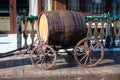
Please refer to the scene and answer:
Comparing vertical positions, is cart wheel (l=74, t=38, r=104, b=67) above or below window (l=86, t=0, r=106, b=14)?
below

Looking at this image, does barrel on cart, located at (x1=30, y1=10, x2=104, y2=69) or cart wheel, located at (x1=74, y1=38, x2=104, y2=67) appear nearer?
barrel on cart, located at (x1=30, y1=10, x2=104, y2=69)

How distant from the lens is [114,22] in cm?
1023

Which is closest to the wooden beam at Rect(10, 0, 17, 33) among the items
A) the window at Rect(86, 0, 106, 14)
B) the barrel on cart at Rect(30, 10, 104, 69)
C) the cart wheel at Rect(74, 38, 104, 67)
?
the window at Rect(86, 0, 106, 14)

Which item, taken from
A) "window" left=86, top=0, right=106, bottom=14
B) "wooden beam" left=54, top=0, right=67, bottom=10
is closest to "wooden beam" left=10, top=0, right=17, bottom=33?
"wooden beam" left=54, top=0, right=67, bottom=10

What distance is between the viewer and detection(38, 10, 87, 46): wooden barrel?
7977 mm

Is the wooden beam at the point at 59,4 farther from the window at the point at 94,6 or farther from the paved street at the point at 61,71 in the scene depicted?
the paved street at the point at 61,71

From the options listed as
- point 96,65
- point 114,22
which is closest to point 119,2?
point 114,22

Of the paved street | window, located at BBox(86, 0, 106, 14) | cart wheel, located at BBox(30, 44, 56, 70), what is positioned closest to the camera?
the paved street

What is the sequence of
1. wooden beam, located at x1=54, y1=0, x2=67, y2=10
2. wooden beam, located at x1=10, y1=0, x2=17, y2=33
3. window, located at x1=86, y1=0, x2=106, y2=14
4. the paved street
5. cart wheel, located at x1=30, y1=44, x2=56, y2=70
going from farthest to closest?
window, located at x1=86, y1=0, x2=106, y2=14 → wooden beam, located at x1=10, y1=0, x2=17, y2=33 → wooden beam, located at x1=54, y1=0, x2=67, y2=10 → cart wheel, located at x1=30, y1=44, x2=56, y2=70 → the paved street

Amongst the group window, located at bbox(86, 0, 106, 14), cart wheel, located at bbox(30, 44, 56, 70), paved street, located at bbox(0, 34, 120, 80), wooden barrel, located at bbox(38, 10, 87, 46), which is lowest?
paved street, located at bbox(0, 34, 120, 80)

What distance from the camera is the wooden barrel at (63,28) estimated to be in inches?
314

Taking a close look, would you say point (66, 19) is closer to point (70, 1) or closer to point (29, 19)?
point (29, 19)

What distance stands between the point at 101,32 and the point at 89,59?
2100 mm

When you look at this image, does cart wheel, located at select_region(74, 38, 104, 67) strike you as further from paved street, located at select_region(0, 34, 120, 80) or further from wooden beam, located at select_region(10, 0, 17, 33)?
wooden beam, located at select_region(10, 0, 17, 33)
